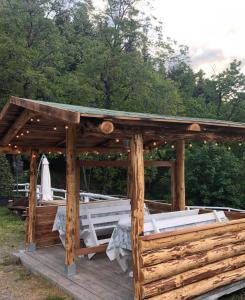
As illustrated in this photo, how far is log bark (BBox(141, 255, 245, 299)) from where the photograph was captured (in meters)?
4.14

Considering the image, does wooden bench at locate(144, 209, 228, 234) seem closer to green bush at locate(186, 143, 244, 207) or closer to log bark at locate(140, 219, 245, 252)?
log bark at locate(140, 219, 245, 252)

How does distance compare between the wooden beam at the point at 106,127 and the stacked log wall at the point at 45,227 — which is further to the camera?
the stacked log wall at the point at 45,227

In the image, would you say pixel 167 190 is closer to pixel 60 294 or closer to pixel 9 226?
pixel 9 226

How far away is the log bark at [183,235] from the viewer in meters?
4.12

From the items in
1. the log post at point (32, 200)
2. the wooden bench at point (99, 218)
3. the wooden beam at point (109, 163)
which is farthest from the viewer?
the log post at point (32, 200)

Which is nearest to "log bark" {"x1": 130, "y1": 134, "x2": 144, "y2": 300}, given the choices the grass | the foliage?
the grass

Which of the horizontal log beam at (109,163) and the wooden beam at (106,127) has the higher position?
the wooden beam at (106,127)

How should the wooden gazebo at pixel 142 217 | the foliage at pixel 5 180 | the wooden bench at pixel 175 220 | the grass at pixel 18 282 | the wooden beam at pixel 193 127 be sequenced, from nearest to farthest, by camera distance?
1. the wooden gazebo at pixel 142 217
2. the wooden beam at pixel 193 127
3. the grass at pixel 18 282
4. the wooden bench at pixel 175 220
5. the foliage at pixel 5 180

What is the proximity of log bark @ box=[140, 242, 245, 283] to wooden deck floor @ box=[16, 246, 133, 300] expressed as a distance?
61 centimetres

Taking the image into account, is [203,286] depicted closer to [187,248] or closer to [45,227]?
[187,248]

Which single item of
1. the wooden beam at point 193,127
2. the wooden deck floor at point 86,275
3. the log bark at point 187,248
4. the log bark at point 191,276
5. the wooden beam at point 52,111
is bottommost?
the wooden deck floor at point 86,275

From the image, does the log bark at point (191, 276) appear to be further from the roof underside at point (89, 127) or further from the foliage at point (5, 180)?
the foliage at point (5, 180)

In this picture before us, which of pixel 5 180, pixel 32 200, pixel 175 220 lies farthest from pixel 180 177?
pixel 5 180

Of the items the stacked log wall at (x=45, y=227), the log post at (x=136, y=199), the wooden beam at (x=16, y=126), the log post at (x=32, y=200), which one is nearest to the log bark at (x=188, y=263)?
the log post at (x=136, y=199)
